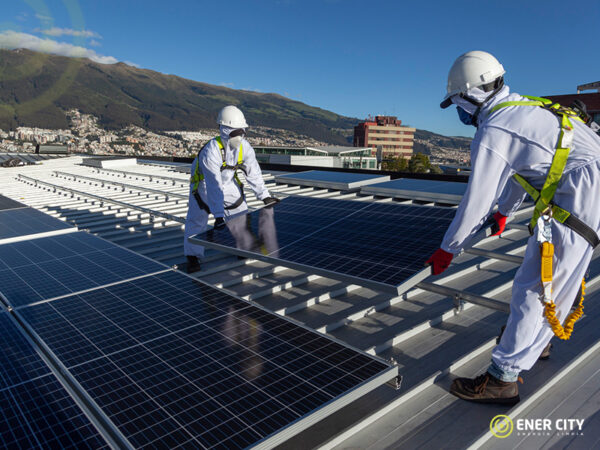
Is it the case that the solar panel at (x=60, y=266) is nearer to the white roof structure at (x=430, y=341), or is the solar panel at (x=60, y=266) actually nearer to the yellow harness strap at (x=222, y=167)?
the white roof structure at (x=430, y=341)

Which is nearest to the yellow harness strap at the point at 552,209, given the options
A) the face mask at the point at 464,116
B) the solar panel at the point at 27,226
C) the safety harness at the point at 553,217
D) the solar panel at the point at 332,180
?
the safety harness at the point at 553,217

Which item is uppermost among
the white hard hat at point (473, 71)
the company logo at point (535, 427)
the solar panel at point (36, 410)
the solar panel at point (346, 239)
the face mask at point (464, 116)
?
the white hard hat at point (473, 71)

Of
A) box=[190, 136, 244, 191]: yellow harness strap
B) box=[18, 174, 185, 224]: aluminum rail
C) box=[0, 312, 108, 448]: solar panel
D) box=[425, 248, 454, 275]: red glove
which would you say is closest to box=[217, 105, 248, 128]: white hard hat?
box=[190, 136, 244, 191]: yellow harness strap

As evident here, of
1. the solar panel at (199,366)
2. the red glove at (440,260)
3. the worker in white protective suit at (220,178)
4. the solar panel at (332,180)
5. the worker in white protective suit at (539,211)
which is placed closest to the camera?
the solar panel at (199,366)

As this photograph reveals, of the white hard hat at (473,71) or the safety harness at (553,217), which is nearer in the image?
the safety harness at (553,217)

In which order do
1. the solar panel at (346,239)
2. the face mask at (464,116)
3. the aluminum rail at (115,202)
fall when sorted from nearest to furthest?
the face mask at (464,116) < the solar panel at (346,239) < the aluminum rail at (115,202)

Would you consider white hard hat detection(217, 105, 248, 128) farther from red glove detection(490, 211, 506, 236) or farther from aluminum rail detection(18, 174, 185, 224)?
red glove detection(490, 211, 506, 236)

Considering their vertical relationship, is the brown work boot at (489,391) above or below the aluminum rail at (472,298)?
below

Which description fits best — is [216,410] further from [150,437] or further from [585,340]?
[585,340]
